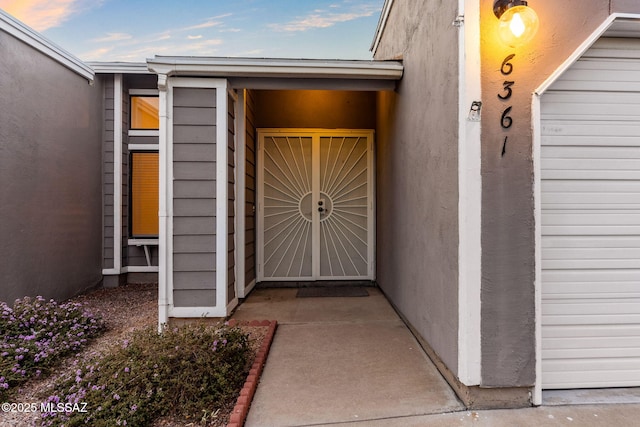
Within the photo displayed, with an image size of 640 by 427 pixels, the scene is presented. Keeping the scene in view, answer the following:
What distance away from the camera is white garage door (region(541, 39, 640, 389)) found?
80.3 inches

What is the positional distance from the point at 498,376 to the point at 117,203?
537 centimetres

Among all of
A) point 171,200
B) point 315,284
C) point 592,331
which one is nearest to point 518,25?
point 592,331

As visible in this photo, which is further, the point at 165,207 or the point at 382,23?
the point at 382,23

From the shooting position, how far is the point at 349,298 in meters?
4.18

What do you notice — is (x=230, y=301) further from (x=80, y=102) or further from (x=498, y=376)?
(x=80, y=102)

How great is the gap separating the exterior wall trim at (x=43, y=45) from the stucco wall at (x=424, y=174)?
4242 mm

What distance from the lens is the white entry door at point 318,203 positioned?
4949mm

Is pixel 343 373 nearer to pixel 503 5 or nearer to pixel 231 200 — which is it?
pixel 231 200

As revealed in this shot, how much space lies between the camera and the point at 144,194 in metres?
5.20

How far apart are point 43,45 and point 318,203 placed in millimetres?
3978

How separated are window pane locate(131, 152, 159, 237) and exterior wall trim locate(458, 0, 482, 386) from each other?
4778 mm

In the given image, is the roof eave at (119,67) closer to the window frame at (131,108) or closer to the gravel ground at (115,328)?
the window frame at (131,108)

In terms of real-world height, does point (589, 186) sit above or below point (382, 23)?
below

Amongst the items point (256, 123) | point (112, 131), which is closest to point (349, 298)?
point (256, 123)
